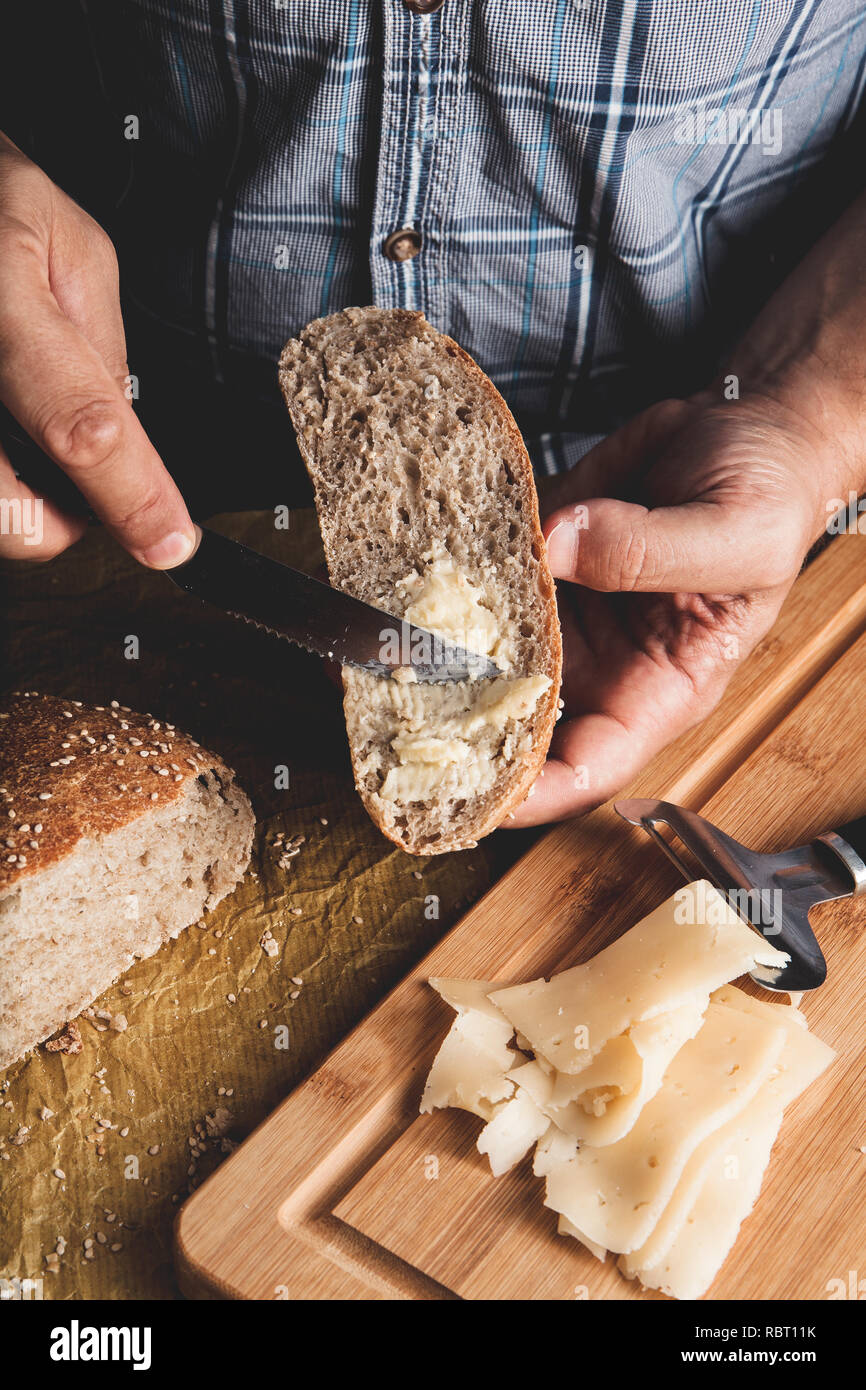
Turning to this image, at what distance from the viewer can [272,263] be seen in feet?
9.43

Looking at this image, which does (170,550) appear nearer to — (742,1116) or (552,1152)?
(552,1152)

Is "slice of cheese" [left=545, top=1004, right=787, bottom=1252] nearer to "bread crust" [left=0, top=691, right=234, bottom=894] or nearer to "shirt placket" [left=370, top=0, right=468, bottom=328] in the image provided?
"bread crust" [left=0, top=691, right=234, bottom=894]

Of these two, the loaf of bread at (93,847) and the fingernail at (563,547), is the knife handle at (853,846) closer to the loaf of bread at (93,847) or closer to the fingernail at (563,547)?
the fingernail at (563,547)

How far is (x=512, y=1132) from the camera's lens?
212cm

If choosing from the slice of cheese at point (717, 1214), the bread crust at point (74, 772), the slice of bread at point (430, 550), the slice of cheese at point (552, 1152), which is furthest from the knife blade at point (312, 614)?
the slice of cheese at point (717, 1214)

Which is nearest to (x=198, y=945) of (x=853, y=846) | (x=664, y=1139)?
(x=664, y=1139)

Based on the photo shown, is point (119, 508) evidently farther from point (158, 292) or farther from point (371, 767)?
point (158, 292)

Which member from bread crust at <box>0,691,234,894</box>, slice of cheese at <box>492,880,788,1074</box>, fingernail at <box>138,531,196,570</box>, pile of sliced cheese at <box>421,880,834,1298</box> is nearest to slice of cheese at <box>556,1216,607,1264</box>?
pile of sliced cheese at <box>421,880,834,1298</box>

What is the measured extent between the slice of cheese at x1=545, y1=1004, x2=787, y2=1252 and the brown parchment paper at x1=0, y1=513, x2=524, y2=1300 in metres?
0.66

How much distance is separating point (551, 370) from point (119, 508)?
153 centimetres

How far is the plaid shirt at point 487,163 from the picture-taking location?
250cm

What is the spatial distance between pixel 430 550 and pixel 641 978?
3.55 ft

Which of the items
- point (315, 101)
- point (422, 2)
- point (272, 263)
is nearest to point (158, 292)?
point (272, 263)

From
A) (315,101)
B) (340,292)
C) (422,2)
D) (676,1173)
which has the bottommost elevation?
(676,1173)
